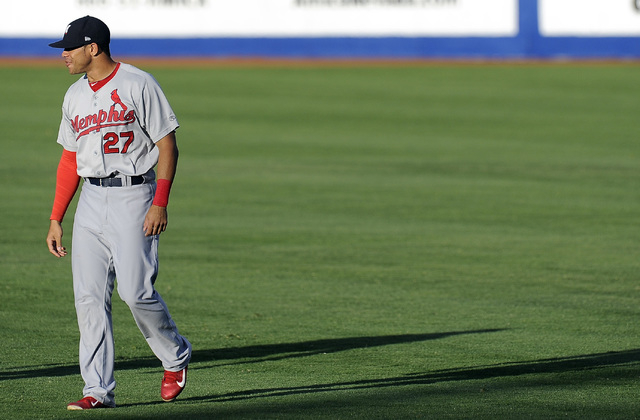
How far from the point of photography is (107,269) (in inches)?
221

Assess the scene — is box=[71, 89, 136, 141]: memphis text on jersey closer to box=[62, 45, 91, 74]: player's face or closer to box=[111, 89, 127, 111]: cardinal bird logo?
box=[111, 89, 127, 111]: cardinal bird logo

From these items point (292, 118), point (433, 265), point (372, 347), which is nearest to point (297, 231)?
point (433, 265)

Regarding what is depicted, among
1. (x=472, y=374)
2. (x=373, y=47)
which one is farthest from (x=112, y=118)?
(x=373, y=47)

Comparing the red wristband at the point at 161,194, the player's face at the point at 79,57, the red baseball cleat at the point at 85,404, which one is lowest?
the red baseball cleat at the point at 85,404

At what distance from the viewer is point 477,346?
24.1 ft

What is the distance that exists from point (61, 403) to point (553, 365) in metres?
2.78

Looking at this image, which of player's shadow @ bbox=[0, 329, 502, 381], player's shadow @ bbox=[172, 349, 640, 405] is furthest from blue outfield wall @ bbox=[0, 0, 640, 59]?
player's shadow @ bbox=[172, 349, 640, 405]

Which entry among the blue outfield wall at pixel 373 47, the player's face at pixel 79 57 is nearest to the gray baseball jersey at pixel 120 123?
the player's face at pixel 79 57

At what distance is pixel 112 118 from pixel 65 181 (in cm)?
47

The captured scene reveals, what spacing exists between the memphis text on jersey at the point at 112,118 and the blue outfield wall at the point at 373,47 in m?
22.8

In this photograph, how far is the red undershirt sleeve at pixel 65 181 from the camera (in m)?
5.78

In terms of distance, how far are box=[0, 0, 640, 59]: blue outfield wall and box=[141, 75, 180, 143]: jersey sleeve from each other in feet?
74.7

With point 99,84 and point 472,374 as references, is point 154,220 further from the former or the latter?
point 472,374

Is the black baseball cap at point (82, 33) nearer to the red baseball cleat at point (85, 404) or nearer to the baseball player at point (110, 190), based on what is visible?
the baseball player at point (110, 190)
